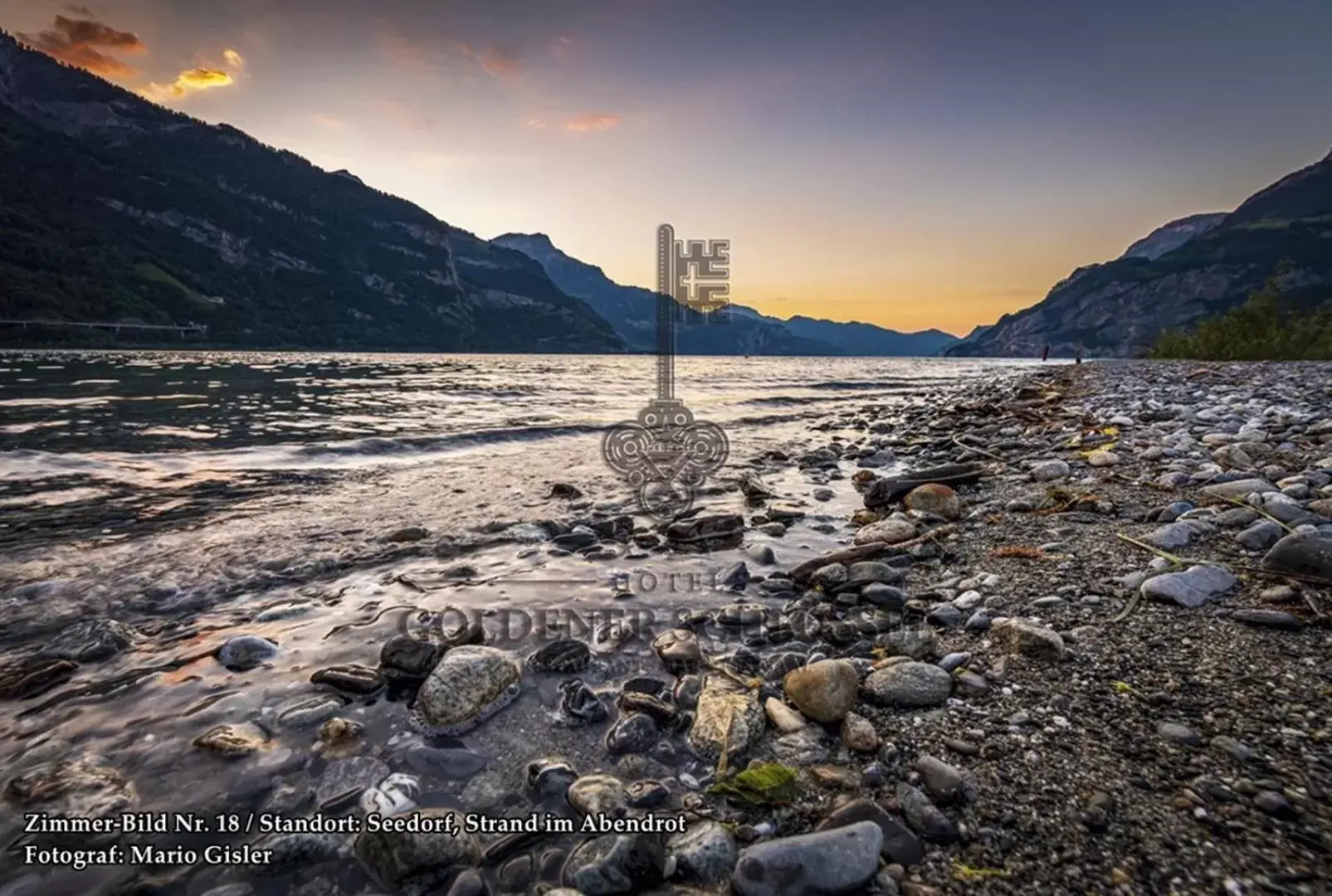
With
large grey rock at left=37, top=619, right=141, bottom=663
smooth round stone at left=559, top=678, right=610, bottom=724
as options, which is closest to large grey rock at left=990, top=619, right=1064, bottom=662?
smooth round stone at left=559, top=678, right=610, bottom=724

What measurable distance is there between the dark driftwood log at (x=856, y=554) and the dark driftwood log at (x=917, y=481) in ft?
6.37

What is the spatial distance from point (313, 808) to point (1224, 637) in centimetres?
506

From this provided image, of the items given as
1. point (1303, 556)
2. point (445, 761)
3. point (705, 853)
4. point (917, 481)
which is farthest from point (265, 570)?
point (1303, 556)

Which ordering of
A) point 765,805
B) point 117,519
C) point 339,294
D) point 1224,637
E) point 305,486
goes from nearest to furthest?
point 765,805 < point 1224,637 < point 117,519 < point 305,486 < point 339,294

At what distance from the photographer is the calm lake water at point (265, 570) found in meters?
2.96

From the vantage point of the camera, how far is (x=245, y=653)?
3961 mm

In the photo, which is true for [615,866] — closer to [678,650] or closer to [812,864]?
[812,864]

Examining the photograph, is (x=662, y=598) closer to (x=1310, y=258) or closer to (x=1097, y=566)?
(x=1097, y=566)

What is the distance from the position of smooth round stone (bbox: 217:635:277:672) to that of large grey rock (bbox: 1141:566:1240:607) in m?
6.37

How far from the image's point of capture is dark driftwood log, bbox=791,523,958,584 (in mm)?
5546

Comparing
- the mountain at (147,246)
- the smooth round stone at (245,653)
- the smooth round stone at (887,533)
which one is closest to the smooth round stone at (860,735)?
the smooth round stone at (887,533)

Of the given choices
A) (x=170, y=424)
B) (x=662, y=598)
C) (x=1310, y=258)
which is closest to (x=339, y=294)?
(x=170, y=424)

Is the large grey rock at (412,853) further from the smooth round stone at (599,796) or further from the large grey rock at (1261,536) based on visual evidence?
the large grey rock at (1261,536)

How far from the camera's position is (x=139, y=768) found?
9.36 ft
